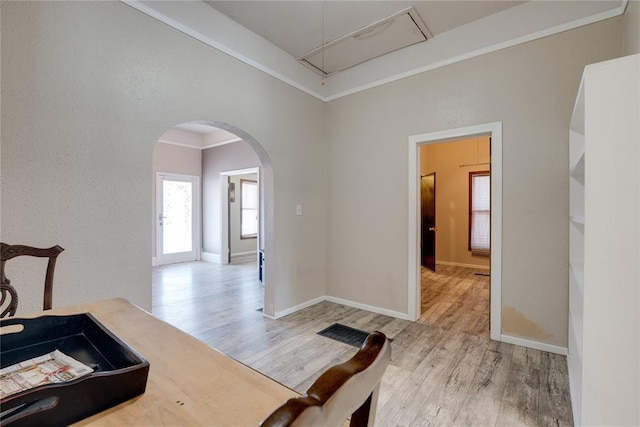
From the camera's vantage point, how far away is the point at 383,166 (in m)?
3.37

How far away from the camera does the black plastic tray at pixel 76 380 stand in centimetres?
55

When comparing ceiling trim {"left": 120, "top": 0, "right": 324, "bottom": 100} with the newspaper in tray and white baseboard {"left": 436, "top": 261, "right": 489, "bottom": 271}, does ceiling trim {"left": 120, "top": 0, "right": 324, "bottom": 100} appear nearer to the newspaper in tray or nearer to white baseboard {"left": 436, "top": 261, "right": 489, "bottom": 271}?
the newspaper in tray

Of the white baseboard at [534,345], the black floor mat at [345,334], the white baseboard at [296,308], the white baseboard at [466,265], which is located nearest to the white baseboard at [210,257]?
the white baseboard at [296,308]

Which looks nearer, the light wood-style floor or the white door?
the light wood-style floor

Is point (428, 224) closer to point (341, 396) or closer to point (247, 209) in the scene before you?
point (247, 209)

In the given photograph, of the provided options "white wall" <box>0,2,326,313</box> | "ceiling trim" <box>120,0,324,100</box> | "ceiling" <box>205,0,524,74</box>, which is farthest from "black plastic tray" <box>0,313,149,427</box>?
"ceiling" <box>205,0,524,74</box>

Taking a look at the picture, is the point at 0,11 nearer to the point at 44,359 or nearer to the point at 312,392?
the point at 44,359

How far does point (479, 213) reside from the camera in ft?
19.1

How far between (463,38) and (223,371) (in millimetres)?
3439

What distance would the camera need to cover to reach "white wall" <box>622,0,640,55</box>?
1729 millimetres

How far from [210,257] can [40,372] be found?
241 inches

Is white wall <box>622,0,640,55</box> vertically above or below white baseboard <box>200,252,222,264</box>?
above

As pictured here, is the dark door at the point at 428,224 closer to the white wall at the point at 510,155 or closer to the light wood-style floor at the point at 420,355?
the light wood-style floor at the point at 420,355

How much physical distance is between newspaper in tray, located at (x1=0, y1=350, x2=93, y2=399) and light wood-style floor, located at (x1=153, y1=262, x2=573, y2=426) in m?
1.52
